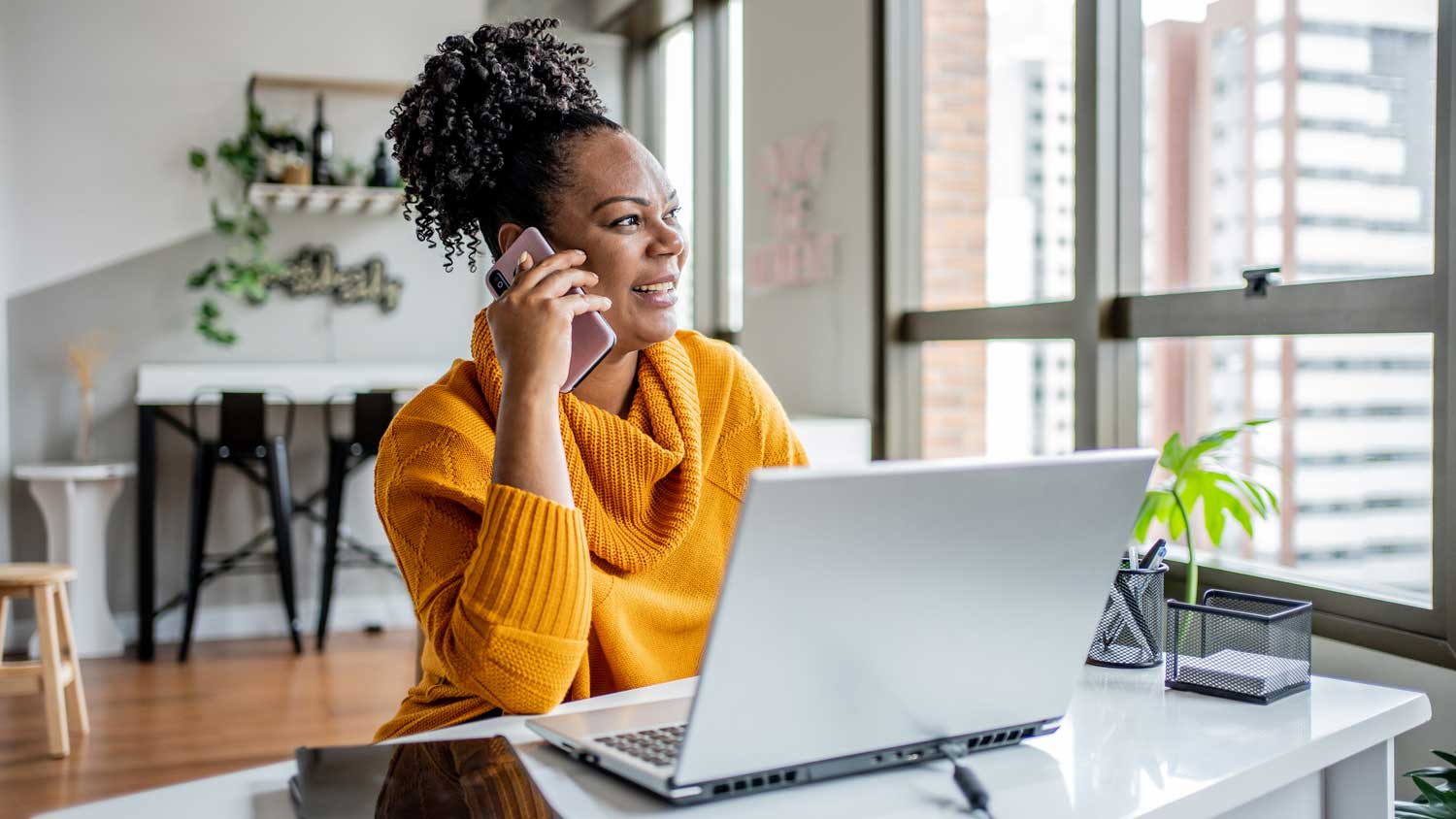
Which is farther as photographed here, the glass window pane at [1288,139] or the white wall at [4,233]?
the white wall at [4,233]

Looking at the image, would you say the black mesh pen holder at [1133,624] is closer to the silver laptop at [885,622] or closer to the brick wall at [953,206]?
the silver laptop at [885,622]

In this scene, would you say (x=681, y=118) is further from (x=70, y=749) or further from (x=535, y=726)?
(x=535, y=726)

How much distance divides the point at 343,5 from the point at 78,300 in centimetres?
168

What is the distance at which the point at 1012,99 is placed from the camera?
3512 mm

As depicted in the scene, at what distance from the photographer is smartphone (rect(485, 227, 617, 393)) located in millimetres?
1451

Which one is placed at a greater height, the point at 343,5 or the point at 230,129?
the point at 343,5

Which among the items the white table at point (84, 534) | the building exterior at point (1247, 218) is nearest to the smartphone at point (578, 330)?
the building exterior at point (1247, 218)

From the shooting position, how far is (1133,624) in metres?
1.33

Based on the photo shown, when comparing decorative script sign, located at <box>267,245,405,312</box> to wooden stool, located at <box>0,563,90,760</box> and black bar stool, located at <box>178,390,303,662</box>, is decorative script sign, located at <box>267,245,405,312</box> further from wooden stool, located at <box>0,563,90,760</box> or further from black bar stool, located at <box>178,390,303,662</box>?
wooden stool, located at <box>0,563,90,760</box>

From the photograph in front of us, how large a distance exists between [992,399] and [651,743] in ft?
9.28

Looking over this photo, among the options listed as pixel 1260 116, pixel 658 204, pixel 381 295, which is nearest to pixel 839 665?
pixel 658 204

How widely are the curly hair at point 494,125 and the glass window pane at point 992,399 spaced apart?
2.11m

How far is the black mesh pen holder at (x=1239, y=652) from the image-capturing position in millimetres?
1206

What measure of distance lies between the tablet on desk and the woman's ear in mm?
763
